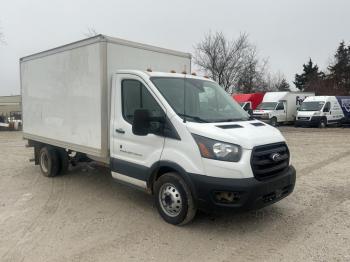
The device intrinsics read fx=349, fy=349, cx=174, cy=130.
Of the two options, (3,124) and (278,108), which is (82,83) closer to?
(278,108)

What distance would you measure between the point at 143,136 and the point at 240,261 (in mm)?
2397

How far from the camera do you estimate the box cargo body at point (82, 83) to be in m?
6.15

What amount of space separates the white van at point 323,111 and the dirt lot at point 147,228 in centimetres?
1937

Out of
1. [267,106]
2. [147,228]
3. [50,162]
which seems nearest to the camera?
[147,228]

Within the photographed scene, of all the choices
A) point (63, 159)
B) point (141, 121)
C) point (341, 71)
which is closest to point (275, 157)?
point (141, 121)

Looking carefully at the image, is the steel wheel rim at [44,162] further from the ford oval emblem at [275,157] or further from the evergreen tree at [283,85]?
the evergreen tree at [283,85]

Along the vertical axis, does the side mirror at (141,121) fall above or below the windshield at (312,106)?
above

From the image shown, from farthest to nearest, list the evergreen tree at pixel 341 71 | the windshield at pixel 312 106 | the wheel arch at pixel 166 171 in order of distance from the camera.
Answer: the evergreen tree at pixel 341 71 < the windshield at pixel 312 106 < the wheel arch at pixel 166 171

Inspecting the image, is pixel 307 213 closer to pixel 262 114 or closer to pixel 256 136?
pixel 256 136

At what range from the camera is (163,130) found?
5246 millimetres

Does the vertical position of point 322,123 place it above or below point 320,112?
below

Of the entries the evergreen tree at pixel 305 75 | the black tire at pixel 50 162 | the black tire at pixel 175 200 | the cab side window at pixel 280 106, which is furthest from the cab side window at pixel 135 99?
the evergreen tree at pixel 305 75

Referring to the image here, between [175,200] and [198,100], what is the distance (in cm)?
168

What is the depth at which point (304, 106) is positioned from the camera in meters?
27.1
